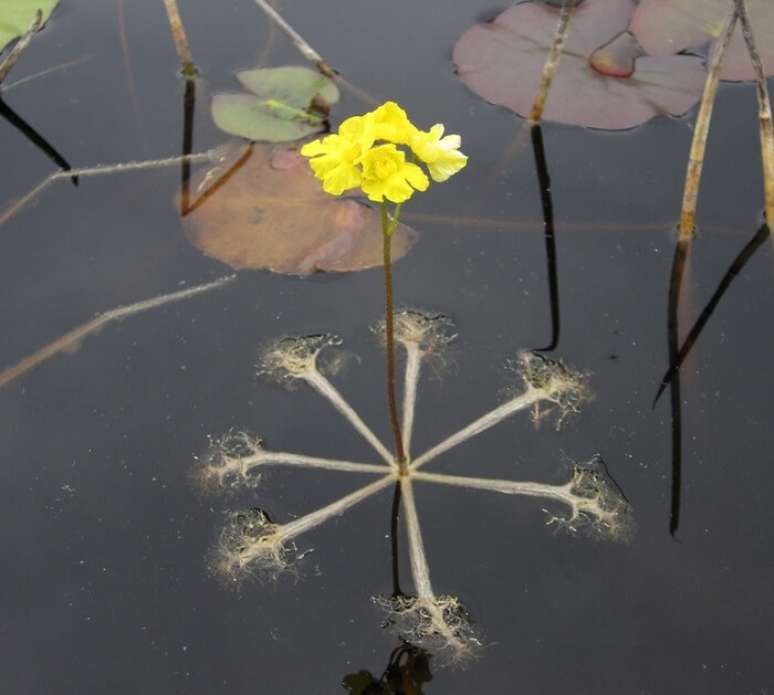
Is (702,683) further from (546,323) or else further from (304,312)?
(304,312)

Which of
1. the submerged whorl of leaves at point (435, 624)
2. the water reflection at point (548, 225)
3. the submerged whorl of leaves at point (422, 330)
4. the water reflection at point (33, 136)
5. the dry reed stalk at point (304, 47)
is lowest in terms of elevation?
the submerged whorl of leaves at point (435, 624)

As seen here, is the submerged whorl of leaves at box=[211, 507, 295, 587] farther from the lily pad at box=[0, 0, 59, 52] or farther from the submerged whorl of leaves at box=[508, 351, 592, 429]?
the lily pad at box=[0, 0, 59, 52]

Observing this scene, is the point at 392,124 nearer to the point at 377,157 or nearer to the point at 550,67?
the point at 377,157

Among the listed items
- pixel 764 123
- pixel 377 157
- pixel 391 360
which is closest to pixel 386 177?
pixel 377 157

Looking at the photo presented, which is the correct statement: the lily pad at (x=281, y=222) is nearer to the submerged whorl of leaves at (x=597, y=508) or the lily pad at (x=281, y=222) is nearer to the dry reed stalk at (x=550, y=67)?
the dry reed stalk at (x=550, y=67)

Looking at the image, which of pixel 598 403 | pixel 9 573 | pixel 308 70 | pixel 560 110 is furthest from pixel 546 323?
pixel 9 573

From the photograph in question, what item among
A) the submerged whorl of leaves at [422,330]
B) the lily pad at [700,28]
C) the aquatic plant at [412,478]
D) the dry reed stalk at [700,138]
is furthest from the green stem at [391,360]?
the lily pad at [700,28]
